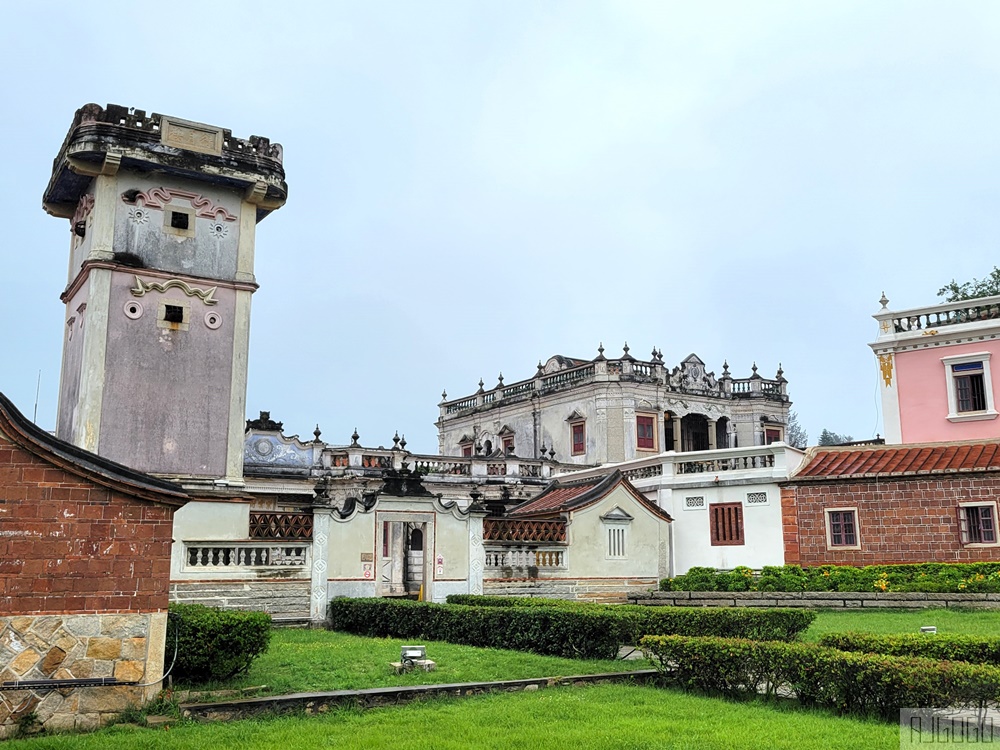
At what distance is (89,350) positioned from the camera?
66.3 ft

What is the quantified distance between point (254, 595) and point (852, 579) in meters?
13.2

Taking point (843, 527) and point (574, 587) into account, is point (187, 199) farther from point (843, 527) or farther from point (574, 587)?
point (843, 527)

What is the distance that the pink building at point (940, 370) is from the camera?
28.3 meters

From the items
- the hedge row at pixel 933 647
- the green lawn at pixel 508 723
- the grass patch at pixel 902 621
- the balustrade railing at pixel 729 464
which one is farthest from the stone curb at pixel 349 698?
the balustrade railing at pixel 729 464

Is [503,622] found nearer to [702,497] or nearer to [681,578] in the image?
[681,578]

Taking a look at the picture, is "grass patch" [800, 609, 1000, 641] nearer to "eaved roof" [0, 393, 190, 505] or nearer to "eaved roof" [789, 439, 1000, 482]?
"eaved roof" [789, 439, 1000, 482]

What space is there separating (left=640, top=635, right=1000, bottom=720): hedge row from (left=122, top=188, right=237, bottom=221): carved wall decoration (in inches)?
595

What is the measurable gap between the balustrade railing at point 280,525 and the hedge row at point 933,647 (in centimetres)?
1138

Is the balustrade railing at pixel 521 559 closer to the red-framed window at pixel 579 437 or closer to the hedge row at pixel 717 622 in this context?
the hedge row at pixel 717 622

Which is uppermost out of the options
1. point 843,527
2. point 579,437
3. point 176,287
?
point 176,287

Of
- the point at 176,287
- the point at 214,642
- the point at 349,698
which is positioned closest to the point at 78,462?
the point at 214,642

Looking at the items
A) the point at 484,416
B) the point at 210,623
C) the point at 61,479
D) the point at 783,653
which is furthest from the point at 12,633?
the point at 484,416

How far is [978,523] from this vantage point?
22281 mm

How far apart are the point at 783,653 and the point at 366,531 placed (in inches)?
450
